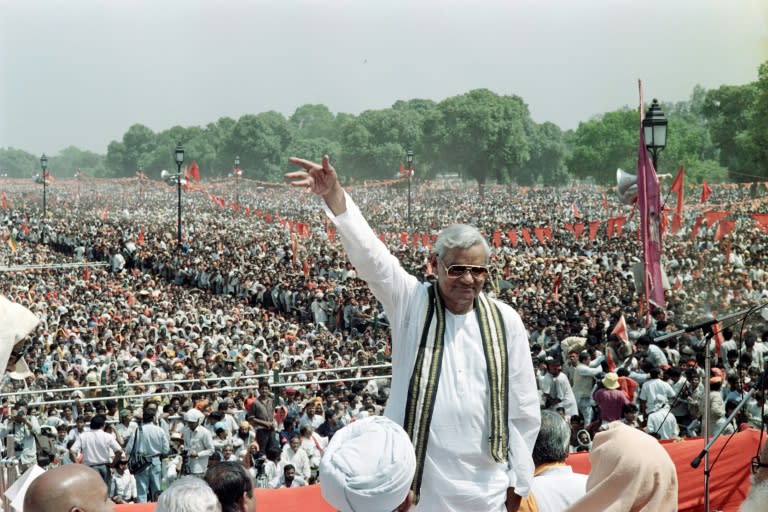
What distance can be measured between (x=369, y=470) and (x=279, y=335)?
1586cm

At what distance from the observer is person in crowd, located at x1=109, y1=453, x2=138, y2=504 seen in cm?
916

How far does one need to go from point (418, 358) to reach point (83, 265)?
27.3m

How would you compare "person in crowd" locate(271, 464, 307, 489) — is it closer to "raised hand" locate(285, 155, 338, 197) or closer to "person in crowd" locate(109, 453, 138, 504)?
"person in crowd" locate(109, 453, 138, 504)

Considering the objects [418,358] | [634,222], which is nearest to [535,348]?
[418,358]

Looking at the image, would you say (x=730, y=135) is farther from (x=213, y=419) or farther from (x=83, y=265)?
(x=213, y=419)

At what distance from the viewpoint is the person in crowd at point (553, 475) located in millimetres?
3650

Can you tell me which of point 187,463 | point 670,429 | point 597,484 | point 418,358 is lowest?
point 187,463

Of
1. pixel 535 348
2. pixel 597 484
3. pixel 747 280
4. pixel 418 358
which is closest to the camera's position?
pixel 597 484

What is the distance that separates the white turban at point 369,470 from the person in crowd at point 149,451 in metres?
7.97

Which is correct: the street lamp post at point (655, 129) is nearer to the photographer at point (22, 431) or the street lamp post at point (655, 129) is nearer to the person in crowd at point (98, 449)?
the person in crowd at point (98, 449)

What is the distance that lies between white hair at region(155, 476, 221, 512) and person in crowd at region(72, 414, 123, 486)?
728cm

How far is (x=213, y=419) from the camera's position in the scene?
10570 millimetres

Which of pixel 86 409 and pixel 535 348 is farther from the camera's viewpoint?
pixel 535 348

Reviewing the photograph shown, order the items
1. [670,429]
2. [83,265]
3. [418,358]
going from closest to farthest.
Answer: [418,358]
[670,429]
[83,265]
